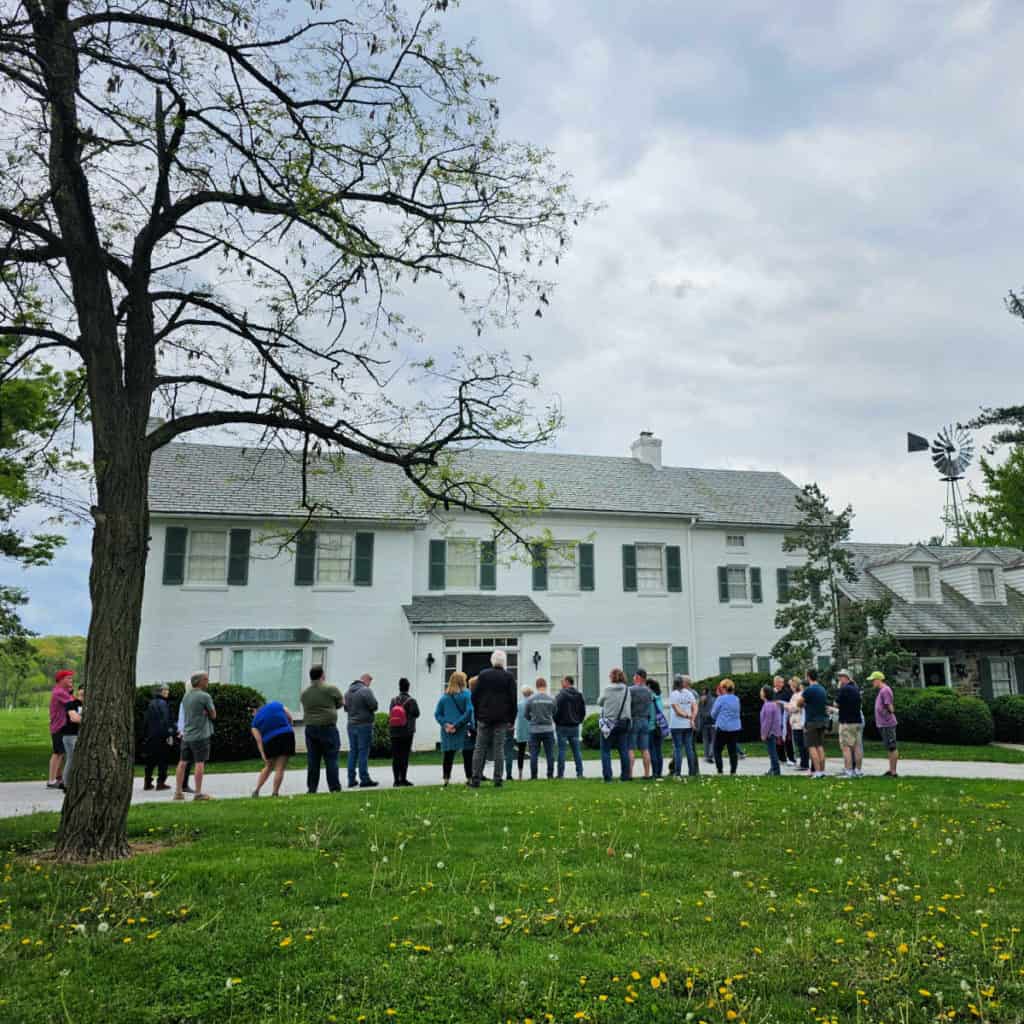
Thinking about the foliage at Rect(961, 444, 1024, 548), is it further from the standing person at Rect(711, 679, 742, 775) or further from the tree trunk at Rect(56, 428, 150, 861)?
the tree trunk at Rect(56, 428, 150, 861)

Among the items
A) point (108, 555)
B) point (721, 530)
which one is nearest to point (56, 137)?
point (108, 555)

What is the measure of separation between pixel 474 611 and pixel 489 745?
12.0 meters

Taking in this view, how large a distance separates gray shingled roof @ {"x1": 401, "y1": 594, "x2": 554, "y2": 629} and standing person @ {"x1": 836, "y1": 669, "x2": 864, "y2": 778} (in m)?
11.3

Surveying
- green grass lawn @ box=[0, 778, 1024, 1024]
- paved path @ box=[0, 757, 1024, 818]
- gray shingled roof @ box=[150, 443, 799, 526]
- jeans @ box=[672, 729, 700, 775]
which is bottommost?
paved path @ box=[0, 757, 1024, 818]

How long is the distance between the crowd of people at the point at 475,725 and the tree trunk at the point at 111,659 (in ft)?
13.2

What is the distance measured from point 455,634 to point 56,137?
17.3 meters

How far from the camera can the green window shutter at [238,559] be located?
23.0m

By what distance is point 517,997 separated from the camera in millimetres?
4078

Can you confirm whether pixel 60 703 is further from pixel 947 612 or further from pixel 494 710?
pixel 947 612

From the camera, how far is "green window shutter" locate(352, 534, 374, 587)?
23969 mm

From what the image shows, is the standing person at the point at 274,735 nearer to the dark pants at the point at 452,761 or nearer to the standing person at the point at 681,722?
the dark pants at the point at 452,761

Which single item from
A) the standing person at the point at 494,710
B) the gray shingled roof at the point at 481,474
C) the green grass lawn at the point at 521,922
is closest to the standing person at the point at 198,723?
the green grass lawn at the point at 521,922

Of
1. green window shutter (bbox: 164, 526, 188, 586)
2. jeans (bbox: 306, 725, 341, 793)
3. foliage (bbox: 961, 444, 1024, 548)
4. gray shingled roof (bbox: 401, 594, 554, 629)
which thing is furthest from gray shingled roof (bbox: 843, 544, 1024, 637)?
green window shutter (bbox: 164, 526, 188, 586)

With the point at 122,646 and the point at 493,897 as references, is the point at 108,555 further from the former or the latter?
the point at 493,897
